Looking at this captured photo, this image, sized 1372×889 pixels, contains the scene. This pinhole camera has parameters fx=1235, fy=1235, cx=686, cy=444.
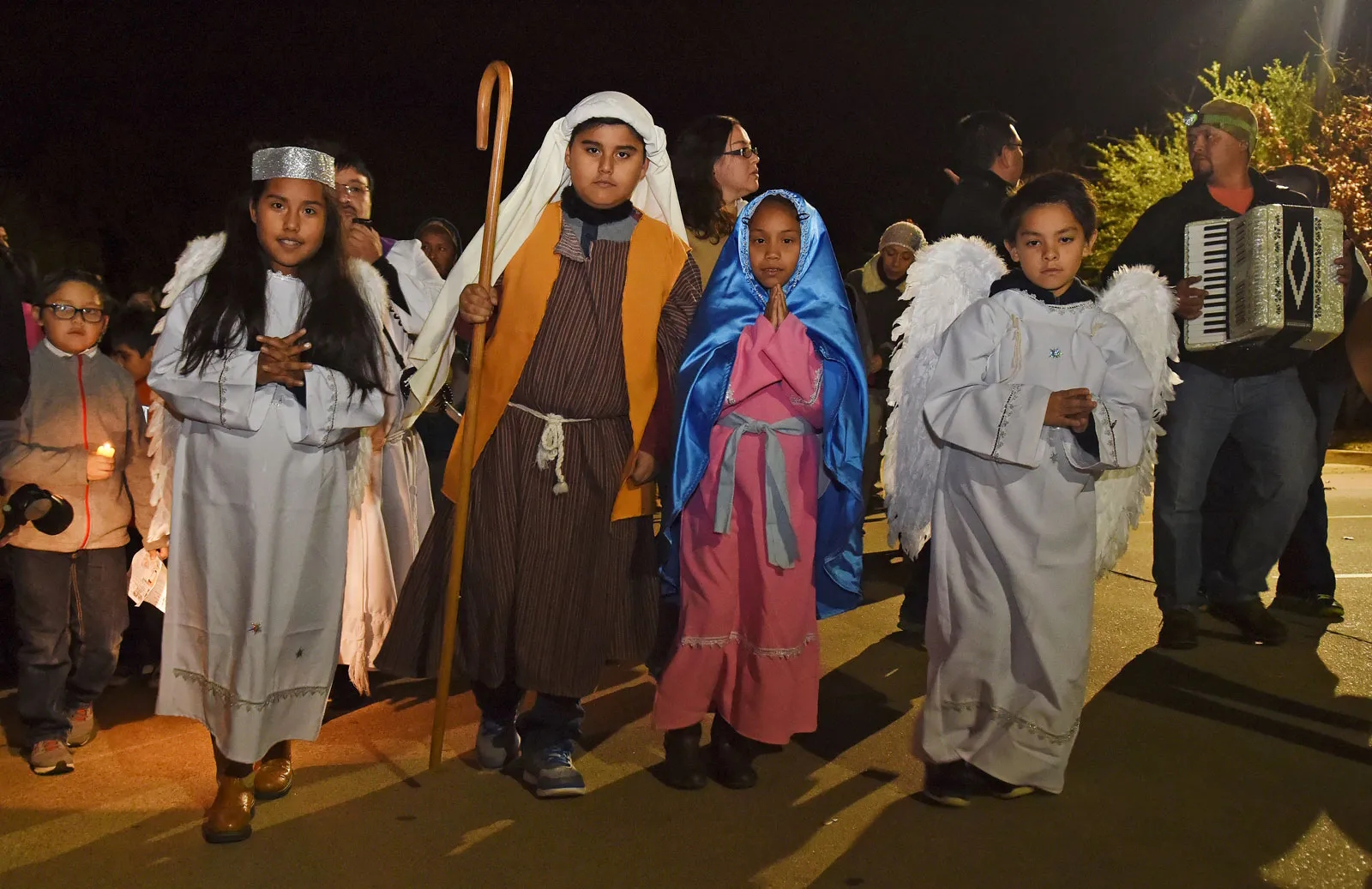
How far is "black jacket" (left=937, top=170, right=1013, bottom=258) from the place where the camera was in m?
5.95

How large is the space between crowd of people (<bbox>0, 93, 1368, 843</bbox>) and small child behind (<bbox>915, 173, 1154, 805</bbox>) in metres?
0.01

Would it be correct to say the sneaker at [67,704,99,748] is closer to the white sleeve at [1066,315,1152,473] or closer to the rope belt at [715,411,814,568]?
the rope belt at [715,411,814,568]

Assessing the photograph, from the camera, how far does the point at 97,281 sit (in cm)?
468

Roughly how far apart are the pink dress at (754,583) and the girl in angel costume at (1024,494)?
0.42 meters

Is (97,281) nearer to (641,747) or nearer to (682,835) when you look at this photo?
(641,747)

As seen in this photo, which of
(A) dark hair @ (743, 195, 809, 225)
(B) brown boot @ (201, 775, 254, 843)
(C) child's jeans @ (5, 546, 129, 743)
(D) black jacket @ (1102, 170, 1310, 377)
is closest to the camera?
(B) brown boot @ (201, 775, 254, 843)

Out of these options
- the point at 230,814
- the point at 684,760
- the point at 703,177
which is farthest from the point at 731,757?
the point at 703,177

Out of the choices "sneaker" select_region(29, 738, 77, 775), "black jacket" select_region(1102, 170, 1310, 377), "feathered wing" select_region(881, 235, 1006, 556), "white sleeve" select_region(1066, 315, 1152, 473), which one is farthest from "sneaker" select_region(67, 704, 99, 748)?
"black jacket" select_region(1102, 170, 1310, 377)

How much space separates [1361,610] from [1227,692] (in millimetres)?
Answer: 1944

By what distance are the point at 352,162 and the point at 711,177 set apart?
1.57 metres

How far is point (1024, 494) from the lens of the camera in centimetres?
390

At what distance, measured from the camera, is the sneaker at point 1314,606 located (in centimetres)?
618

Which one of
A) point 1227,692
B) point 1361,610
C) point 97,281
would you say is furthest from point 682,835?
point 1361,610

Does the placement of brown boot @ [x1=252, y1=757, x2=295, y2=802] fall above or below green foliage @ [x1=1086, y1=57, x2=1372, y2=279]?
below
